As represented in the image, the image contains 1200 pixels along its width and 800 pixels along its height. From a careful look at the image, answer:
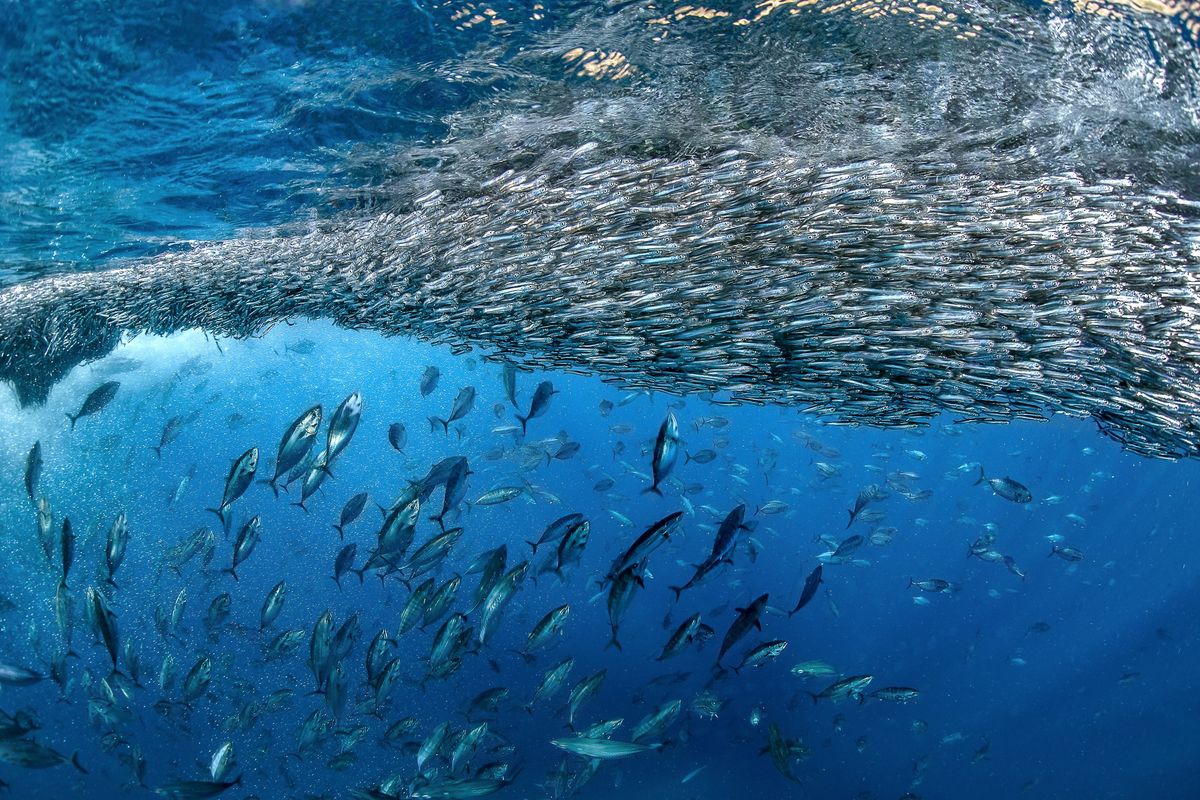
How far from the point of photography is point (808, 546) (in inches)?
2480

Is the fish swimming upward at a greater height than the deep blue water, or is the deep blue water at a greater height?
the fish swimming upward

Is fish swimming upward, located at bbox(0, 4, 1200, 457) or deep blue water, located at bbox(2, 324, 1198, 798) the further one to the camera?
deep blue water, located at bbox(2, 324, 1198, 798)

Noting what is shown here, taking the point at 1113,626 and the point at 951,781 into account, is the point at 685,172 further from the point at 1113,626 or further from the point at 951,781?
the point at 1113,626

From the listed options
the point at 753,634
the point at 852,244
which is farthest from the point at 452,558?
the point at 852,244

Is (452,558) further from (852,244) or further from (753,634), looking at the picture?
(852,244)

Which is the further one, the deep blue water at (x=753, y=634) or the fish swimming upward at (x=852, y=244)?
the deep blue water at (x=753, y=634)

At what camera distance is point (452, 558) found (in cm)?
4378

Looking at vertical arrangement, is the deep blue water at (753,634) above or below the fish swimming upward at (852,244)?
below

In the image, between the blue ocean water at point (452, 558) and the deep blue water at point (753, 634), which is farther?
the deep blue water at point (753, 634)

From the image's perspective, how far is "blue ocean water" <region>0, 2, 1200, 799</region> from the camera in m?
6.42

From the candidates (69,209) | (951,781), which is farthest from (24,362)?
(951,781)

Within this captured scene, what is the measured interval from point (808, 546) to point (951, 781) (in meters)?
28.9

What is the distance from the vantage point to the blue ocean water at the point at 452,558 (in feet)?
21.1

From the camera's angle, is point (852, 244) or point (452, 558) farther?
point (452, 558)
